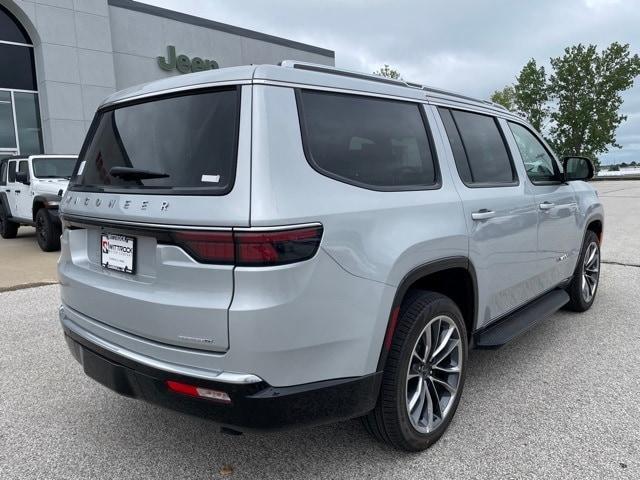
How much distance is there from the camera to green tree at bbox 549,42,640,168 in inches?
1506

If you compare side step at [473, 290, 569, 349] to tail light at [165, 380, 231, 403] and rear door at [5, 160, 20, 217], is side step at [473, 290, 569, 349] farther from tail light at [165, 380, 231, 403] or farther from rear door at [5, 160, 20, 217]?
rear door at [5, 160, 20, 217]

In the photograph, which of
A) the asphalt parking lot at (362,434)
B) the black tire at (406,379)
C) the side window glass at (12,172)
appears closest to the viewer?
the black tire at (406,379)

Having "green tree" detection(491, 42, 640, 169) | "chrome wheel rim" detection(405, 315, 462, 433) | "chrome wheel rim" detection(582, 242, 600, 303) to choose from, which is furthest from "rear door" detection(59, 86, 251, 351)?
"green tree" detection(491, 42, 640, 169)

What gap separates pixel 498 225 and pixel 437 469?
1457 mm

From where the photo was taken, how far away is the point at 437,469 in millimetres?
2416

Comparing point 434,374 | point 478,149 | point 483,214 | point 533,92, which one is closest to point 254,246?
point 434,374

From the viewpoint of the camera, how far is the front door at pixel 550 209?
369 centimetres

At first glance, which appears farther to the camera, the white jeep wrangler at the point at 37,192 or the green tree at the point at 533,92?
the green tree at the point at 533,92

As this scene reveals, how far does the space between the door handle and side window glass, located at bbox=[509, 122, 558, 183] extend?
0.89 m

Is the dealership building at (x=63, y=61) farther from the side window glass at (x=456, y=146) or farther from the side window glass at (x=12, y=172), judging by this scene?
the side window glass at (x=456, y=146)

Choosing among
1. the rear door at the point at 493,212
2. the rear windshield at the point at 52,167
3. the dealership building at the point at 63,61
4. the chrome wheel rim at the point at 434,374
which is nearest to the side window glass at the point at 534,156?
the rear door at the point at 493,212

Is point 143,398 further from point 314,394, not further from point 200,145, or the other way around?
point 200,145

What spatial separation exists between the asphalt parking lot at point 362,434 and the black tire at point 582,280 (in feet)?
2.59

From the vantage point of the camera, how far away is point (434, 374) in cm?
271
